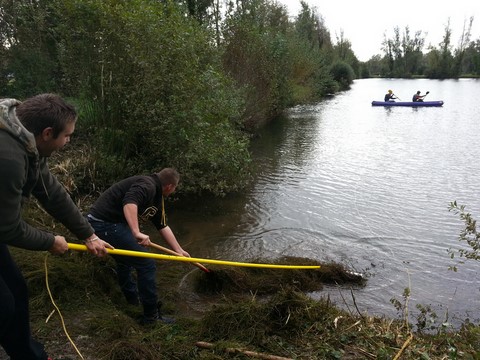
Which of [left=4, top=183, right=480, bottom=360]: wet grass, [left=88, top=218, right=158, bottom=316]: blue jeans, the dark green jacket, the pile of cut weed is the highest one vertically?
the dark green jacket

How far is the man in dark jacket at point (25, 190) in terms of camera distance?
212 cm

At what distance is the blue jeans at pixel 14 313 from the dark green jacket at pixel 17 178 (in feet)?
0.78

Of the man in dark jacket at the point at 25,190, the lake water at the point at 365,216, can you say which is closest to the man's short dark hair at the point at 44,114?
the man in dark jacket at the point at 25,190

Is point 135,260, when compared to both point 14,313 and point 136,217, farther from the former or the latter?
point 14,313

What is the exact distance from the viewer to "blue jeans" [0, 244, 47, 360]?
243 cm

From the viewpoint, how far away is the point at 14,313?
2.51 metres

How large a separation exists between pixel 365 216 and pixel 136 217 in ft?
20.4

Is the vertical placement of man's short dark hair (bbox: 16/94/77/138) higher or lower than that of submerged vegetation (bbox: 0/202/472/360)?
higher

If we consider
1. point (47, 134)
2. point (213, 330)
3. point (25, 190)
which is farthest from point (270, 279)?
point (47, 134)

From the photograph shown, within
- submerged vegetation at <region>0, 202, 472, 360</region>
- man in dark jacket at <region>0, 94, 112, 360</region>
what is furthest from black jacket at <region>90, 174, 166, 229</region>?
man in dark jacket at <region>0, 94, 112, 360</region>

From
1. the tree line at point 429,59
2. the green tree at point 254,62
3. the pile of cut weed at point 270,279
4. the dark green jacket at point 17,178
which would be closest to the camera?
the dark green jacket at point 17,178

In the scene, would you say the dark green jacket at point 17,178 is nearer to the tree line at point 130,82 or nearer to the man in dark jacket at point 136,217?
the man in dark jacket at point 136,217

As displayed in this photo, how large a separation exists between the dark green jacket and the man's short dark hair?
0.23 feet

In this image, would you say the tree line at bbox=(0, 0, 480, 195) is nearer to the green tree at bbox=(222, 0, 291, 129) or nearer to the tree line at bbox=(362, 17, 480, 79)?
the green tree at bbox=(222, 0, 291, 129)
